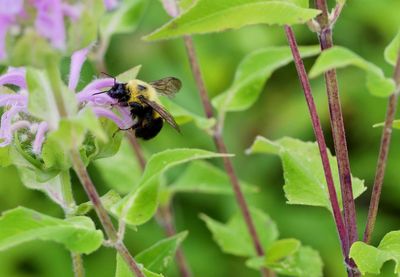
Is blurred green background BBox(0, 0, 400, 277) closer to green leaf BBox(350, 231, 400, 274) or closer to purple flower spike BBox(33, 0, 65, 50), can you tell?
green leaf BBox(350, 231, 400, 274)

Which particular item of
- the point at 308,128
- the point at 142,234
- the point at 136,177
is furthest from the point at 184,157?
the point at 308,128

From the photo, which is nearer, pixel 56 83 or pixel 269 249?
pixel 56 83

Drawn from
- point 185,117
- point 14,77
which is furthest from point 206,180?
point 14,77

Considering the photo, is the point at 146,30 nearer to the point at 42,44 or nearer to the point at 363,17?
the point at 363,17

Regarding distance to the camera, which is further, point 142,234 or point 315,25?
point 142,234

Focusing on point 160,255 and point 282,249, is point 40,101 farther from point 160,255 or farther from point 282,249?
point 282,249
